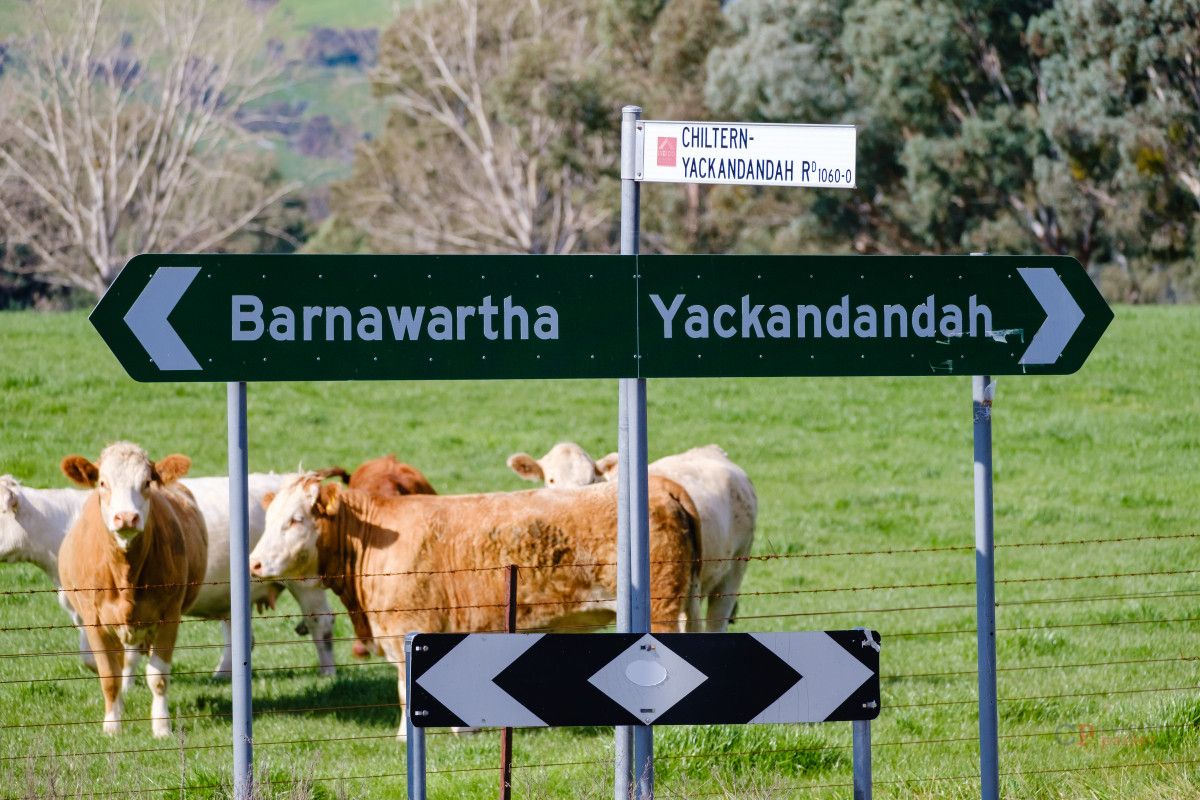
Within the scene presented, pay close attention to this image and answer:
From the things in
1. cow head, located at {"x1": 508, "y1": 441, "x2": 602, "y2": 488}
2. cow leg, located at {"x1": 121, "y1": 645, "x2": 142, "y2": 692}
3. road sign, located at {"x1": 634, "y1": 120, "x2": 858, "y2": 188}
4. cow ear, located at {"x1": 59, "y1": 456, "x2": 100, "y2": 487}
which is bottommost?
cow leg, located at {"x1": 121, "y1": 645, "x2": 142, "y2": 692}

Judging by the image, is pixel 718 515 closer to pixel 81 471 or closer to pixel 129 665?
pixel 129 665

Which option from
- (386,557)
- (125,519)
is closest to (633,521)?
(386,557)

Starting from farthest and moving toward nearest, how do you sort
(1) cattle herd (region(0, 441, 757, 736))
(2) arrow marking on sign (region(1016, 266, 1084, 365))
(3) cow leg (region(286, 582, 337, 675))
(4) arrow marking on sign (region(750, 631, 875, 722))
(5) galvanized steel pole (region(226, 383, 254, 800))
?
(3) cow leg (region(286, 582, 337, 675))
(1) cattle herd (region(0, 441, 757, 736))
(2) arrow marking on sign (region(1016, 266, 1084, 365))
(5) galvanized steel pole (region(226, 383, 254, 800))
(4) arrow marking on sign (region(750, 631, 875, 722))

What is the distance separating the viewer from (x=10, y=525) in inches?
403

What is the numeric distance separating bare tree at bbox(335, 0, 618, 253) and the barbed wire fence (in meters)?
32.6

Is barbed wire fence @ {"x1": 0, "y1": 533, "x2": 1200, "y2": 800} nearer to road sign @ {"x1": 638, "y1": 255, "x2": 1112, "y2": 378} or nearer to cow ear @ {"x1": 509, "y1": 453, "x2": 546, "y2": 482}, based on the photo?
road sign @ {"x1": 638, "y1": 255, "x2": 1112, "y2": 378}

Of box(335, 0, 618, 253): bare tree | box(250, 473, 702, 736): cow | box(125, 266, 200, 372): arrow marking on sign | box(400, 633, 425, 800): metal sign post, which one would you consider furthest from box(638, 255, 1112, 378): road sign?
box(335, 0, 618, 253): bare tree

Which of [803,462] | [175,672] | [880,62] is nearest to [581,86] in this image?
[880,62]

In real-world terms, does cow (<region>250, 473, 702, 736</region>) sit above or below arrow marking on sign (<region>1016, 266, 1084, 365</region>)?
below

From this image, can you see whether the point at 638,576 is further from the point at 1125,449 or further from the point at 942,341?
the point at 1125,449

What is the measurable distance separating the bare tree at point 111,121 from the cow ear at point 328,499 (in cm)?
3515

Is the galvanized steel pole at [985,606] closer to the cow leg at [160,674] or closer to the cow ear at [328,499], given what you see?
the cow ear at [328,499]

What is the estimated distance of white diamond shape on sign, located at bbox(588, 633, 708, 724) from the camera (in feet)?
13.9

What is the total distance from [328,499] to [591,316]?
476 centimetres
